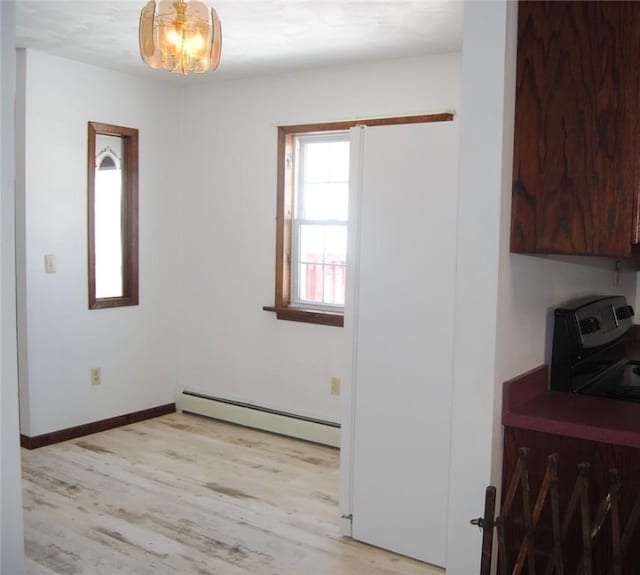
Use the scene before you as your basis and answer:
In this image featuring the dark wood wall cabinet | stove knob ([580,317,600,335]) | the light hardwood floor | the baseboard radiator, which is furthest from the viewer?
the baseboard radiator

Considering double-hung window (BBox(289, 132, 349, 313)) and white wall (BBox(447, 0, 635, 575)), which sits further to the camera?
double-hung window (BBox(289, 132, 349, 313))

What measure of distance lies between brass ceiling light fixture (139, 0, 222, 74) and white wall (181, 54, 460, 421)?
62.0 inches

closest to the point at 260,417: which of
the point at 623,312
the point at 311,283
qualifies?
the point at 311,283

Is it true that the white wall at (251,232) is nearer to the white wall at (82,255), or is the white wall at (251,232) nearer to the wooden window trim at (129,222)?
the white wall at (82,255)

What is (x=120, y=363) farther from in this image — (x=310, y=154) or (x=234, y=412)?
(x=310, y=154)

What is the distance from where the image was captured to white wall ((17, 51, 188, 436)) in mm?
4125

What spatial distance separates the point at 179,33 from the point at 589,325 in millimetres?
1904

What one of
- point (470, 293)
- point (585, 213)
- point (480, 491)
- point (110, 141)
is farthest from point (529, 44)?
point (110, 141)

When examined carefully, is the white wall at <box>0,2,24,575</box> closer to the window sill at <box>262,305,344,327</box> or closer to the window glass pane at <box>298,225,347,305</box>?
the window sill at <box>262,305,344,327</box>

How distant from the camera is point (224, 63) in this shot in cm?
425

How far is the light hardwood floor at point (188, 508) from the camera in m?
2.81

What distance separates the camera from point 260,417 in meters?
4.66

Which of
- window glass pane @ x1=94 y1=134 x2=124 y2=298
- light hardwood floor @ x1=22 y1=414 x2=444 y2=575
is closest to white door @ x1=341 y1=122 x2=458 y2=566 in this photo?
light hardwood floor @ x1=22 y1=414 x2=444 y2=575

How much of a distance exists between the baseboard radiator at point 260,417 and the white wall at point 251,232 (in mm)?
57
